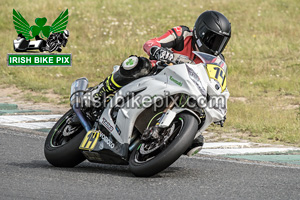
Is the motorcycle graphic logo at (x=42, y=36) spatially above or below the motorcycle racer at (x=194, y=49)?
below

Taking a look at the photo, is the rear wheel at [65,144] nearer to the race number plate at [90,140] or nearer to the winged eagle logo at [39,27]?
the race number plate at [90,140]

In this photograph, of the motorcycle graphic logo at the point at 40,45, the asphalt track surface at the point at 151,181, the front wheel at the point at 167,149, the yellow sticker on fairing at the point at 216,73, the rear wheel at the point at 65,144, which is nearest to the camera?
the asphalt track surface at the point at 151,181

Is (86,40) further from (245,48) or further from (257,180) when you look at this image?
(257,180)

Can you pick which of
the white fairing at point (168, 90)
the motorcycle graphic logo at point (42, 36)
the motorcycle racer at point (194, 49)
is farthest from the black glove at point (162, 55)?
the motorcycle graphic logo at point (42, 36)

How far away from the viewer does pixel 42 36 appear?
67.2ft

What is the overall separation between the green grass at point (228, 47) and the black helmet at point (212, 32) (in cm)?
379

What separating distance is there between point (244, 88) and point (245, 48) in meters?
4.46

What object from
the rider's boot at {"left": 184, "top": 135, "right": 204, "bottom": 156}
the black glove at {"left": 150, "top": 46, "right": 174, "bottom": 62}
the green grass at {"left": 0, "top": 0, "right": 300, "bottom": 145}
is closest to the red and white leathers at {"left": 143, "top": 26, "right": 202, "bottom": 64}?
the black glove at {"left": 150, "top": 46, "right": 174, "bottom": 62}

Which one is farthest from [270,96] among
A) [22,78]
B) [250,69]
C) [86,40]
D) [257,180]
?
[257,180]

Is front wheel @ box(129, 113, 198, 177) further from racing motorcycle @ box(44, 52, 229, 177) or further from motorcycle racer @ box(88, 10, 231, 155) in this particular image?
motorcycle racer @ box(88, 10, 231, 155)

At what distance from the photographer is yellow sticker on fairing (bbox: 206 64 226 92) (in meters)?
6.53

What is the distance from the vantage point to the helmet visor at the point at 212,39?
22.7ft

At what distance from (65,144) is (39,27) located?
14360mm

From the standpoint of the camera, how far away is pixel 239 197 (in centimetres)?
565
